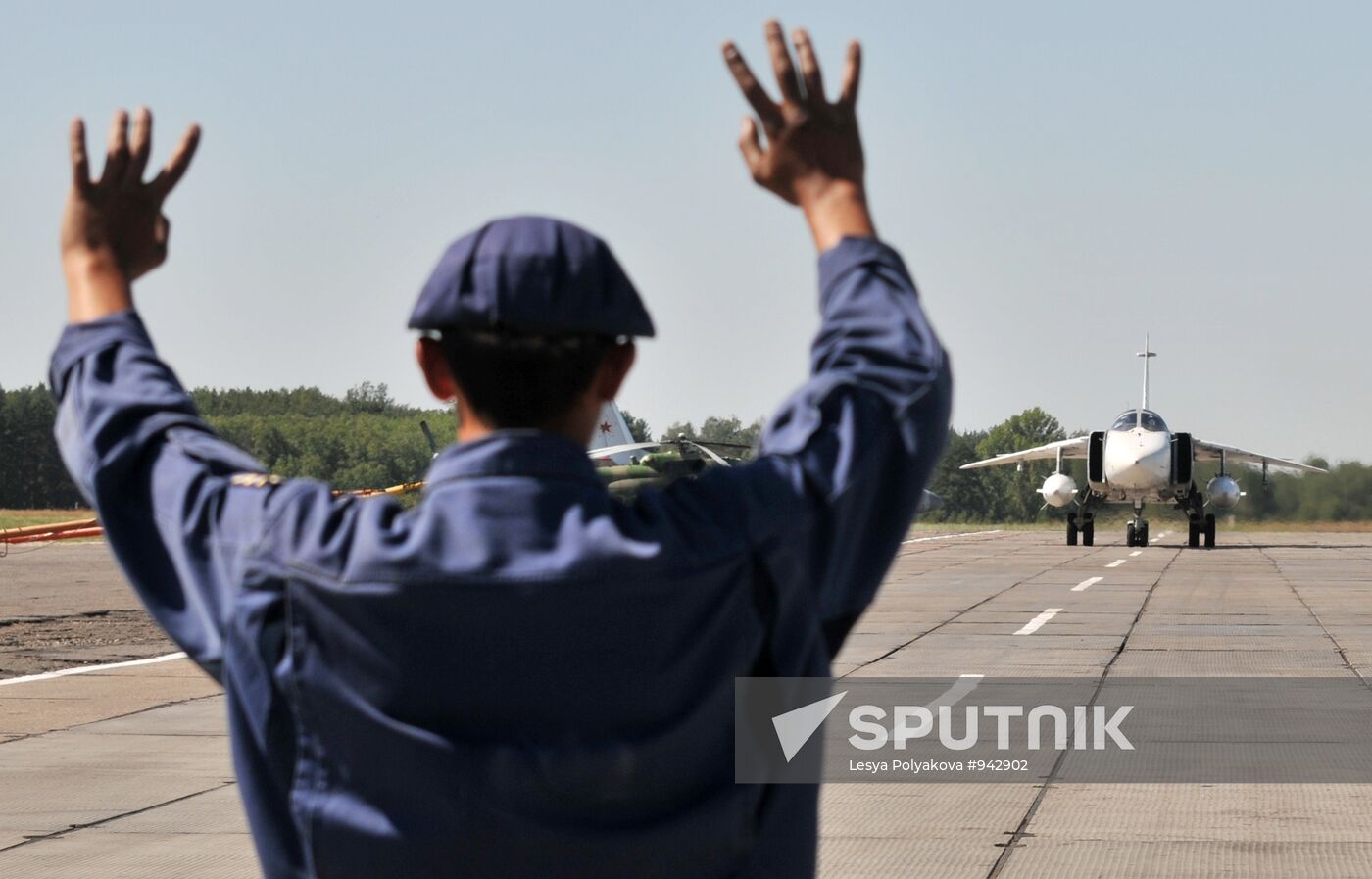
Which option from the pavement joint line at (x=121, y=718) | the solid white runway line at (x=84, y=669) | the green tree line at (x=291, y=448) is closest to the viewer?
the pavement joint line at (x=121, y=718)

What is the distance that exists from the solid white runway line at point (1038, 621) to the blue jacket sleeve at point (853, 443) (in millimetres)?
15683

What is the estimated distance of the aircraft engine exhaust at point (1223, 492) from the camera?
4175 cm

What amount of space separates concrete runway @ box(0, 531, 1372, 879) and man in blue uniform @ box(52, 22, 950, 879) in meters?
4.90

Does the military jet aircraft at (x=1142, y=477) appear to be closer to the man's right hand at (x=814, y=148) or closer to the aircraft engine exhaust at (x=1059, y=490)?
the aircraft engine exhaust at (x=1059, y=490)

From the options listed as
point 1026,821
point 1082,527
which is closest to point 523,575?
point 1026,821

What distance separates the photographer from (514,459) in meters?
1.77

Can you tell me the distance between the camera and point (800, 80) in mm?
1980

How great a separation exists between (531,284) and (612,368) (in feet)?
0.56

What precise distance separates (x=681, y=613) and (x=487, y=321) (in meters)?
Answer: 0.35

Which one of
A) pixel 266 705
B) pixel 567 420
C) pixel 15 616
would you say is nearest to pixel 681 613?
pixel 567 420

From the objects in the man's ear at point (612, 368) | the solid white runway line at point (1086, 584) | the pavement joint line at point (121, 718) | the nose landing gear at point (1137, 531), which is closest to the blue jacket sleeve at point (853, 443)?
the man's ear at point (612, 368)

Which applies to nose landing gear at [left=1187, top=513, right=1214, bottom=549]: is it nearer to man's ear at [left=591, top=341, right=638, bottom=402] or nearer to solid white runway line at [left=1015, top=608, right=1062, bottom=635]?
solid white runway line at [left=1015, top=608, right=1062, bottom=635]

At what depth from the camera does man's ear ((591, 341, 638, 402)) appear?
1893 mm

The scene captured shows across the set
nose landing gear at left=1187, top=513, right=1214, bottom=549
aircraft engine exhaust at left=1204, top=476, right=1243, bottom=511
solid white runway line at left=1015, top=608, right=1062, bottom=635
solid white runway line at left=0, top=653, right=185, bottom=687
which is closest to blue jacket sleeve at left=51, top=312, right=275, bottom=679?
solid white runway line at left=0, top=653, right=185, bottom=687
